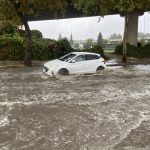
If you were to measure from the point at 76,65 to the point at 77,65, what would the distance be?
76 mm

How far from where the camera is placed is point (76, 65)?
20125 millimetres

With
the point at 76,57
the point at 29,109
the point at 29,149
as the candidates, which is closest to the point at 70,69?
the point at 76,57

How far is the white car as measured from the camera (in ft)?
64.1

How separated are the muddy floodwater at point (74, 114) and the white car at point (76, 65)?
77cm

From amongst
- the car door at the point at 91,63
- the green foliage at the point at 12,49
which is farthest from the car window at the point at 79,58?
the green foliage at the point at 12,49

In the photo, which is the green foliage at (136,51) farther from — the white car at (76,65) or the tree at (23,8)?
the white car at (76,65)

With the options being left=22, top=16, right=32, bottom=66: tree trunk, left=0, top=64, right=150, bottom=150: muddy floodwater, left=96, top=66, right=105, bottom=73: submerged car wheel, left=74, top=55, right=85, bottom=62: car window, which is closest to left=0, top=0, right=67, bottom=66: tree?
left=22, top=16, right=32, bottom=66: tree trunk

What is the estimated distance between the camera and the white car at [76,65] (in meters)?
19.5

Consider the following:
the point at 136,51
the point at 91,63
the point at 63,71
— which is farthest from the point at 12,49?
the point at 136,51

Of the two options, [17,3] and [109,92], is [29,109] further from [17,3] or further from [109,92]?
[17,3]

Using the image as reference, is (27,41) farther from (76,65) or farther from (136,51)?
(136,51)

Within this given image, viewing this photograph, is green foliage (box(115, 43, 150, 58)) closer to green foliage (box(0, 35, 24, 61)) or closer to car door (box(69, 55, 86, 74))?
green foliage (box(0, 35, 24, 61))

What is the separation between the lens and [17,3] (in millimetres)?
23219

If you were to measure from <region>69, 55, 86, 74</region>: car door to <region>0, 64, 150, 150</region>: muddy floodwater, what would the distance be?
1147mm
